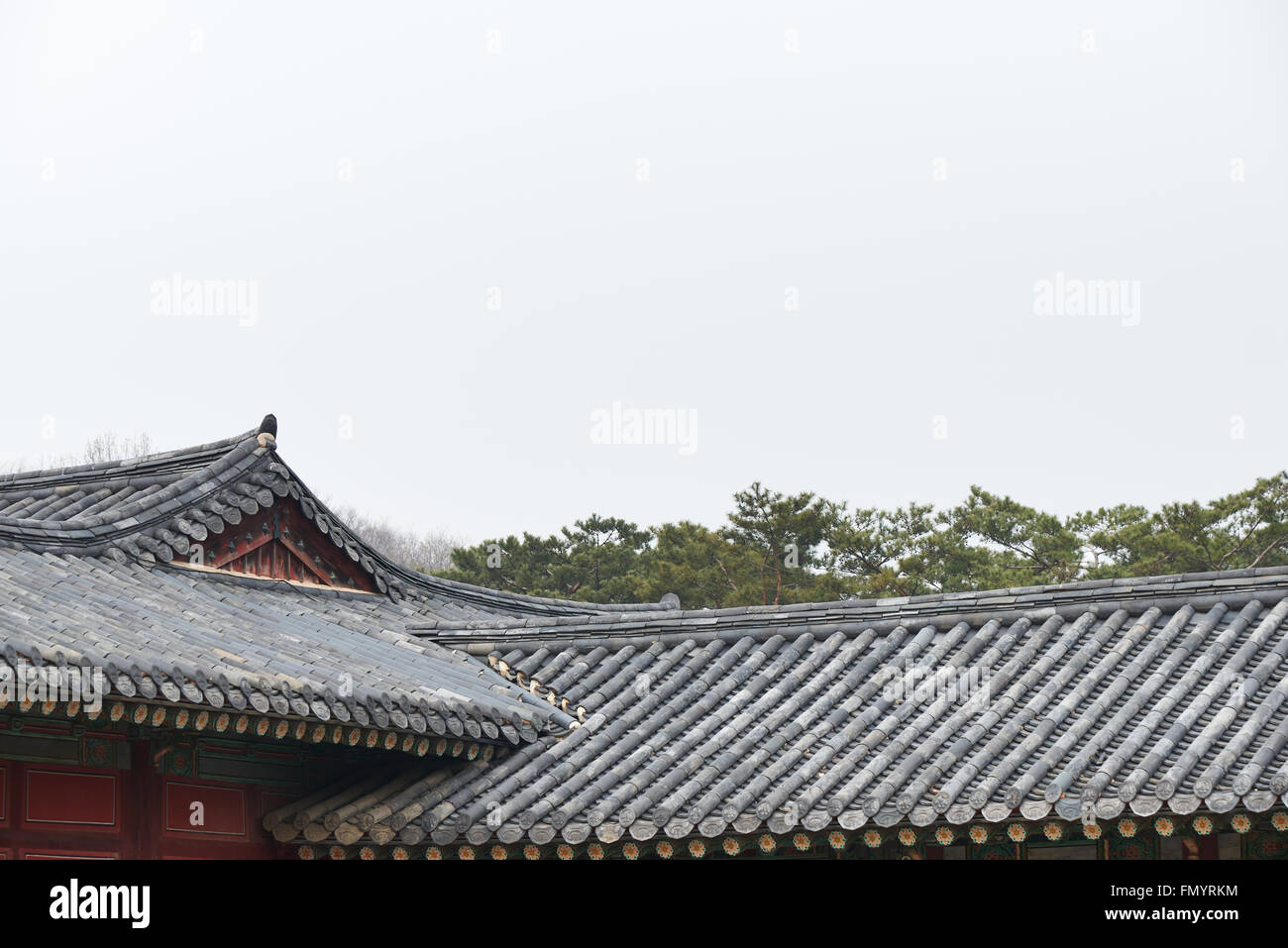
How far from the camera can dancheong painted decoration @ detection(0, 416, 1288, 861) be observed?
844 centimetres

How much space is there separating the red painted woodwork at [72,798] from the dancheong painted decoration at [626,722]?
2cm

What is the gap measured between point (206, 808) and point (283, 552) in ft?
11.6

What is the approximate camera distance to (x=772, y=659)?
440 inches

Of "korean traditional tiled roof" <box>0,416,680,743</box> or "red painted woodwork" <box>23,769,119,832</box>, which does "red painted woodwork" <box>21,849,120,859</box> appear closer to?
"red painted woodwork" <box>23,769,119,832</box>

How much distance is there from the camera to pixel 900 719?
32.1ft

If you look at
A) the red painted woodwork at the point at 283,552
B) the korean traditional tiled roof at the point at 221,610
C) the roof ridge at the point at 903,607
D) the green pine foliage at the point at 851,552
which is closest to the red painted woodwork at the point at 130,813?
the korean traditional tiled roof at the point at 221,610

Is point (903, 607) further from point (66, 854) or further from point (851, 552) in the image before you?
point (851, 552)

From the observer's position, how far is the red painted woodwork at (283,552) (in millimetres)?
12688

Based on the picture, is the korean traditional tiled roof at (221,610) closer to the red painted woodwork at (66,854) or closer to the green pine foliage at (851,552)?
the red painted woodwork at (66,854)

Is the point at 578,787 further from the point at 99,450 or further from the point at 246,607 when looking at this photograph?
the point at 99,450

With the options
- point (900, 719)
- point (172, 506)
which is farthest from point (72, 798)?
point (900, 719)

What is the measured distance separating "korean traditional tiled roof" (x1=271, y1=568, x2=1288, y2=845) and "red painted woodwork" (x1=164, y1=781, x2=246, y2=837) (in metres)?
0.93

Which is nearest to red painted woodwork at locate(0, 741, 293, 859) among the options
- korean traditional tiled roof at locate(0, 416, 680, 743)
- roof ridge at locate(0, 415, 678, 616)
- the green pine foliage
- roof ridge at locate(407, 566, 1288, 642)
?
korean traditional tiled roof at locate(0, 416, 680, 743)
